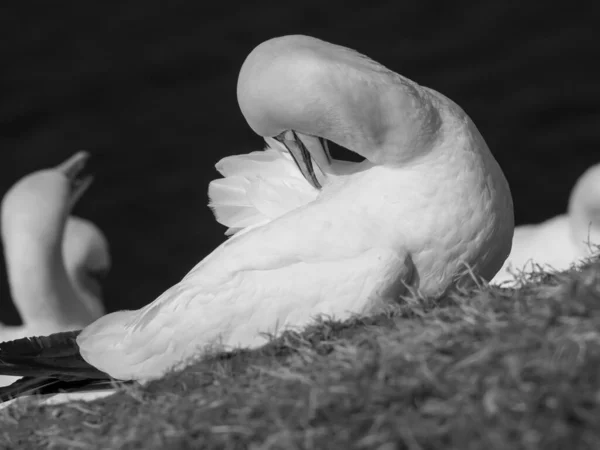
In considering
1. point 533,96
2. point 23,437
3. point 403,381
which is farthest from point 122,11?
point 403,381

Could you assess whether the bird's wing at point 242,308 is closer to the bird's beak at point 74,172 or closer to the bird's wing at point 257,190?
the bird's wing at point 257,190

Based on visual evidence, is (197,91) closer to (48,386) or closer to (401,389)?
(48,386)

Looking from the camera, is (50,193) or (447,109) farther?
(50,193)

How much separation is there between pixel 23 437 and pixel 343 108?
185 centimetres

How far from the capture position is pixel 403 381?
3.33m

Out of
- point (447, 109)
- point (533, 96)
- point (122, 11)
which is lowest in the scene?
point (533, 96)

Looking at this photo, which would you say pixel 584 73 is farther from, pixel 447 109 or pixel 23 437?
pixel 23 437

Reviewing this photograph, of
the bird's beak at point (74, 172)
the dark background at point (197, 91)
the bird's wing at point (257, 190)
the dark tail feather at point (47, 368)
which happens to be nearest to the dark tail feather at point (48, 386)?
the dark tail feather at point (47, 368)

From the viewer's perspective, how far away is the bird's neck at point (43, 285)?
928cm

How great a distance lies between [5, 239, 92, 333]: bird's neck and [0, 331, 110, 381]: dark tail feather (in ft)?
13.0

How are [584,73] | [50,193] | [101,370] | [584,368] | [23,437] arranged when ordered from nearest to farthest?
[584,368] < [23,437] < [101,370] < [50,193] < [584,73]

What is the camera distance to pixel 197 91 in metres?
13.9

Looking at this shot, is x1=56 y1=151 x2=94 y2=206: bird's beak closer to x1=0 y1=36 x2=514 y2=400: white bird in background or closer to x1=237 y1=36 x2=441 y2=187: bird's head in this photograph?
x1=0 y1=36 x2=514 y2=400: white bird in background

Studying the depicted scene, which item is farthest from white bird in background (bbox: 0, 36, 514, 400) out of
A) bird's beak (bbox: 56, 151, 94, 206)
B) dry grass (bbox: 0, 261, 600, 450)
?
bird's beak (bbox: 56, 151, 94, 206)
